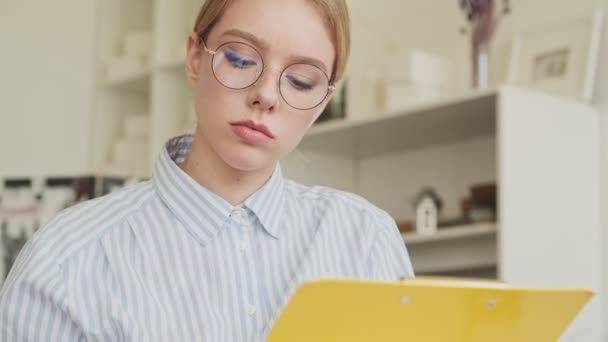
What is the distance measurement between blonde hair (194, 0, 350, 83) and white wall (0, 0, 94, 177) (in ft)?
10.00

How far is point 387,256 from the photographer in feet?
4.08

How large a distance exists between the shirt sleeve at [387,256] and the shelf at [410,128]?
125cm

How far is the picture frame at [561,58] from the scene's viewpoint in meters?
2.62

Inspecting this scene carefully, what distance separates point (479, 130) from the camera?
9.34ft

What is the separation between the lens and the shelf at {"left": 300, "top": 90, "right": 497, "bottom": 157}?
8.47 feet

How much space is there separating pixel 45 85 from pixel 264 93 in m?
3.29

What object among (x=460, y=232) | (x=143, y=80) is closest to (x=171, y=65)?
(x=143, y=80)

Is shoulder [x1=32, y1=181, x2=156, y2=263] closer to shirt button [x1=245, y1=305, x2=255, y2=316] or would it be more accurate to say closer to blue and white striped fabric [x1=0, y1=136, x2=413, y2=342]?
blue and white striped fabric [x1=0, y1=136, x2=413, y2=342]

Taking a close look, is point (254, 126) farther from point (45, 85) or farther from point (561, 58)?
point (45, 85)

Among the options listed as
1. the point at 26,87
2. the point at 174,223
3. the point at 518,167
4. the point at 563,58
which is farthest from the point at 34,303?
the point at 26,87

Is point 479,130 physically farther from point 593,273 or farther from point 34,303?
point 34,303

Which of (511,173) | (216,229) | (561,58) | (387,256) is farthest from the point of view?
(561,58)

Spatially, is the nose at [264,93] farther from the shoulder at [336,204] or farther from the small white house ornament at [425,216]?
the small white house ornament at [425,216]

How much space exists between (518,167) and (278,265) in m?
1.38
